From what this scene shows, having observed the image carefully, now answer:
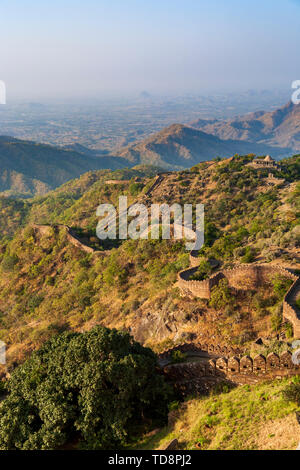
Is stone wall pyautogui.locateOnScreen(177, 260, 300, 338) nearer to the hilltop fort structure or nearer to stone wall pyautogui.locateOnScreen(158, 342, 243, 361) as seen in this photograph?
stone wall pyautogui.locateOnScreen(158, 342, 243, 361)

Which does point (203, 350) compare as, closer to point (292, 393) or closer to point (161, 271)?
point (292, 393)

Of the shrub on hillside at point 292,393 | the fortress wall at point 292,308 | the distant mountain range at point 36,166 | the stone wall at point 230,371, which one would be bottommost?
the stone wall at point 230,371

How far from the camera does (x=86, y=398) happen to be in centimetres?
1106

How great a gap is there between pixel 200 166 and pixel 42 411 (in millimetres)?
50825

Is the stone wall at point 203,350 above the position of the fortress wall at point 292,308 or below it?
below

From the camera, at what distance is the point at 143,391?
11.7 metres

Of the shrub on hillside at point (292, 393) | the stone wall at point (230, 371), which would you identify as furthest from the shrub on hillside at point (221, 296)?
the shrub on hillside at point (292, 393)

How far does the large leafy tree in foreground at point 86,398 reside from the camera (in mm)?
10852

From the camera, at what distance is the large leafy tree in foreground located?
10852 millimetres

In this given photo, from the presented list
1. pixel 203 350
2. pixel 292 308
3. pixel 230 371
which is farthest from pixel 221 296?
pixel 230 371

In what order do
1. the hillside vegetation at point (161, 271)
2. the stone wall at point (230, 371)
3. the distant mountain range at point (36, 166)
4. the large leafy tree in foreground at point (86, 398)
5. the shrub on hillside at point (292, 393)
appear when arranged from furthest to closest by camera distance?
the distant mountain range at point (36, 166), the hillside vegetation at point (161, 271), the stone wall at point (230, 371), the large leafy tree in foreground at point (86, 398), the shrub on hillside at point (292, 393)

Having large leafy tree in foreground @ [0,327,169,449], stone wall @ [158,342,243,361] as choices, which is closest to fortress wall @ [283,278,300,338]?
stone wall @ [158,342,243,361]

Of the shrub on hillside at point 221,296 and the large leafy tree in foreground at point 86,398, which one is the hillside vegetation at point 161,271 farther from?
the large leafy tree in foreground at point 86,398
